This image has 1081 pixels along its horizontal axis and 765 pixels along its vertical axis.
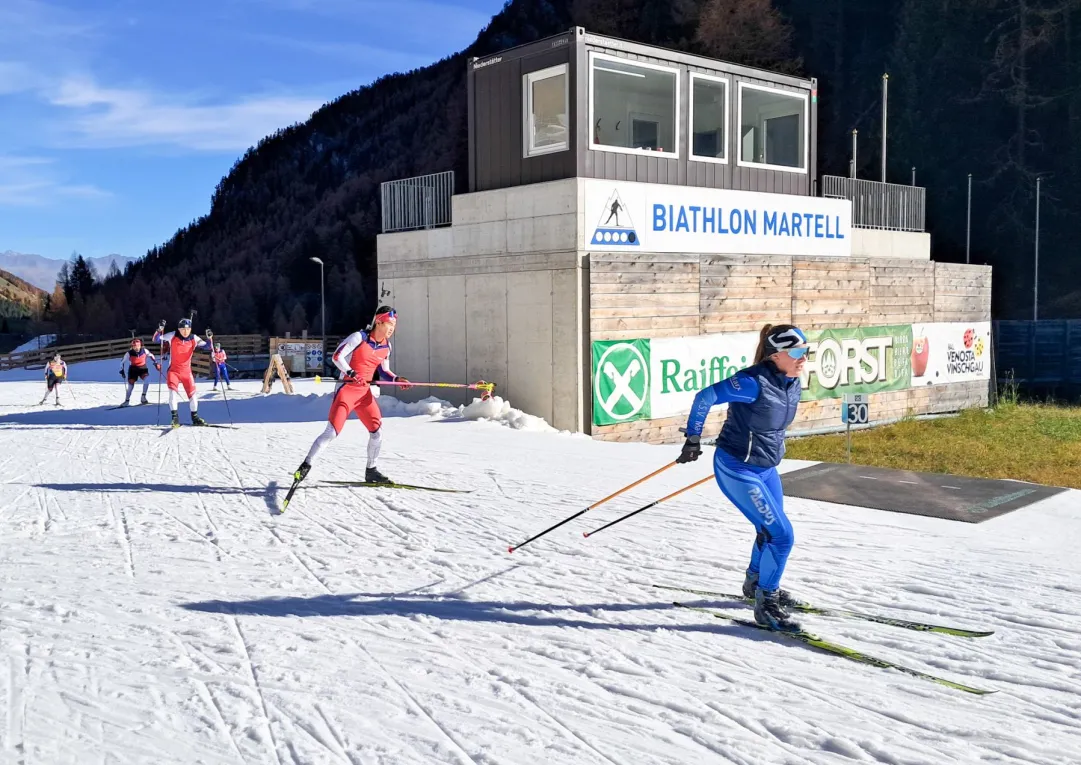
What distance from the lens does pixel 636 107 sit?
18.8m

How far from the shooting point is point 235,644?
5.62 m

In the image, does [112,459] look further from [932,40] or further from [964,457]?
[932,40]

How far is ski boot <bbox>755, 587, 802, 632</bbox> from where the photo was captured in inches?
232

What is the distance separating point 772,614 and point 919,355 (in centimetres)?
1954

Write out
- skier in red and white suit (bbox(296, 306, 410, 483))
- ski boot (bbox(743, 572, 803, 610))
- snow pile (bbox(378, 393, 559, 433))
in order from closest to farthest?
ski boot (bbox(743, 572, 803, 610)), skier in red and white suit (bbox(296, 306, 410, 483)), snow pile (bbox(378, 393, 559, 433))

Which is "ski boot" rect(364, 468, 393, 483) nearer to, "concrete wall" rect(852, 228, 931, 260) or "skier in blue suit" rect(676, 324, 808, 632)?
"skier in blue suit" rect(676, 324, 808, 632)

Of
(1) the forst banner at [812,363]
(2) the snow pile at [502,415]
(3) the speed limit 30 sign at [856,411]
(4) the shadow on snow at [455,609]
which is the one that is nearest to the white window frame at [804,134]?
(1) the forst banner at [812,363]

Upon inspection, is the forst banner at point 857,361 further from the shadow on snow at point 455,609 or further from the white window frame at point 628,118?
the shadow on snow at point 455,609

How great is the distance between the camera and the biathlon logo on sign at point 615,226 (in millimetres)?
17031

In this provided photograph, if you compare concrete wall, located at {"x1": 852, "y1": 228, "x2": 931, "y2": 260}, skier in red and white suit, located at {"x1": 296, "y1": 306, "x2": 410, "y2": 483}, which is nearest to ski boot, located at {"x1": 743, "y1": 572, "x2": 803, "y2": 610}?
skier in red and white suit, located at {"x1": 296, "y1": 306, "x2": 410, "y2": 483}

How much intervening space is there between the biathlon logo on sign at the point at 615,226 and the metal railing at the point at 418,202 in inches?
168

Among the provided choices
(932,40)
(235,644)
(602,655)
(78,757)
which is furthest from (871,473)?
(932,40)

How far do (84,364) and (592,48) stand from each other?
1395 inches

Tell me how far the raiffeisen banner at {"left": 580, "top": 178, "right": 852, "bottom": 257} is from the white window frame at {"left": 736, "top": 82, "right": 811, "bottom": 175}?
0.78 metres
